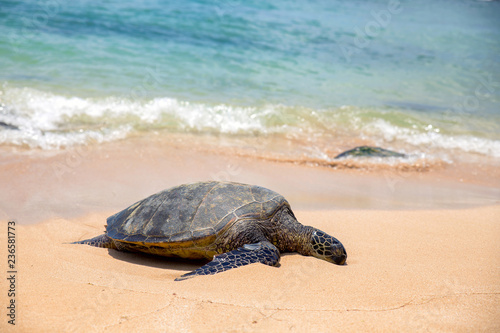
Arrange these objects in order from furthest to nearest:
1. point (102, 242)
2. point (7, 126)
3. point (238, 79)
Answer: point (238, 79), point (7, 126), point (102, 242)

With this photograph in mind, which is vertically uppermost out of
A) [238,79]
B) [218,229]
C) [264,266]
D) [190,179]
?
[238,79]

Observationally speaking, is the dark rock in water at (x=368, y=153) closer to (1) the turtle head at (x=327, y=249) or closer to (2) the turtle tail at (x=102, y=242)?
(1) the turtle head at (x=327, y=249)

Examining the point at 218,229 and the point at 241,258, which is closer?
the point at 241,258

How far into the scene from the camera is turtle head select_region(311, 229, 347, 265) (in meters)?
3.39

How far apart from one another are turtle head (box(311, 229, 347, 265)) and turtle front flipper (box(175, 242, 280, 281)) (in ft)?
1.24

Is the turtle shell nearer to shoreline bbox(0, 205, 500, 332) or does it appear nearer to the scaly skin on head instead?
the scaly skin on head

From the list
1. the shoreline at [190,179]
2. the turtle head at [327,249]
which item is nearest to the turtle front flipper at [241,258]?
the turtle head at [327,249]

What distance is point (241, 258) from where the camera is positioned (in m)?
3.20

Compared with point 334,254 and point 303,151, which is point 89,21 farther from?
point 334,254

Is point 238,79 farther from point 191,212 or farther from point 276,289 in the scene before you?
point 276,289

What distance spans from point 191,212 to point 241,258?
2.09ft

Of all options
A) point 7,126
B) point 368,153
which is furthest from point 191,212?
point 7,126

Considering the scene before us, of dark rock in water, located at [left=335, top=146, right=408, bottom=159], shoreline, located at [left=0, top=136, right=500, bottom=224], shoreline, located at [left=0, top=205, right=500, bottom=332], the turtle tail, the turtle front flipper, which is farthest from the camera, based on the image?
dark rock in water, located at [left=335, top=146, right=408, bottom=159]

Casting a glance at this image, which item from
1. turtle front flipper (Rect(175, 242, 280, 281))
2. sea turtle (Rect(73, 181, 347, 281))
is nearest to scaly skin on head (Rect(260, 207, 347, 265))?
sea turtle (Rect(73, 181, 347, 281))
